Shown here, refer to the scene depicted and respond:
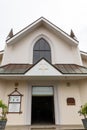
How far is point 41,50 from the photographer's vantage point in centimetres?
1112

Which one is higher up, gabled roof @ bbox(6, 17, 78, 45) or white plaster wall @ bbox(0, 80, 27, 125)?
gabled roof @ bbox(6, 17, 78, 45)

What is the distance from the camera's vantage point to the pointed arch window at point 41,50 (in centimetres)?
1086

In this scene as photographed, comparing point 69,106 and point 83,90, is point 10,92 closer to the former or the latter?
point 69,106

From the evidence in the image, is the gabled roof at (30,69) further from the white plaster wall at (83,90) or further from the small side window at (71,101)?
the small side window at (71,101)

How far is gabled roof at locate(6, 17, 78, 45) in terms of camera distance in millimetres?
10693

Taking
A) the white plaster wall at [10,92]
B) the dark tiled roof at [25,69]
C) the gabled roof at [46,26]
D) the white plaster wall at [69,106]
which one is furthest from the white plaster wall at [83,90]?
the white plaster wall at [10,92]

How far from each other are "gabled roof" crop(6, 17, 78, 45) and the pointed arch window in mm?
1228

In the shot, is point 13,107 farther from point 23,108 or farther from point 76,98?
point 76,98

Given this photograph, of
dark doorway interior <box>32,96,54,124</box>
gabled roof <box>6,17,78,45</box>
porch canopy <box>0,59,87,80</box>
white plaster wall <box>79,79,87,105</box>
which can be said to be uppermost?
gabled roof <box>6,17,78,45</box>

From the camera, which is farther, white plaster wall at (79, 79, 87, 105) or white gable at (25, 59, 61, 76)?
white plaster wall at (79, 79, 87, 105)

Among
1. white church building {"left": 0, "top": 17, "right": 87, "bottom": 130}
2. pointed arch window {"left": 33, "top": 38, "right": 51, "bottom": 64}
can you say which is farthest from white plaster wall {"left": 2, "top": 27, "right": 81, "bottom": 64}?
pointed arch window {"left": 33, "top": 38, "right": 51, "bottom": 64}

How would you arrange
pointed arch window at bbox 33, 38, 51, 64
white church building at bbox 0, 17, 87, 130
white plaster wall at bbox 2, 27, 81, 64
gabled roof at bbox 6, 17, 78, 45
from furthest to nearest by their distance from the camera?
1. pointed arch window at bbox 33, 38, 51, 64
2. gabled roof at bbox 6, 17, 78, 45
3. white plaster wall at bbox 2, 27, 81, 64
4. white church building at bbox 0, 17, 87, 130

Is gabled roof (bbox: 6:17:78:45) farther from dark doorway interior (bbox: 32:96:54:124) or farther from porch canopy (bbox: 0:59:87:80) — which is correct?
dark doorway interior (bbox: 32:96:54:124)

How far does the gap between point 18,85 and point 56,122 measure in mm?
3300
